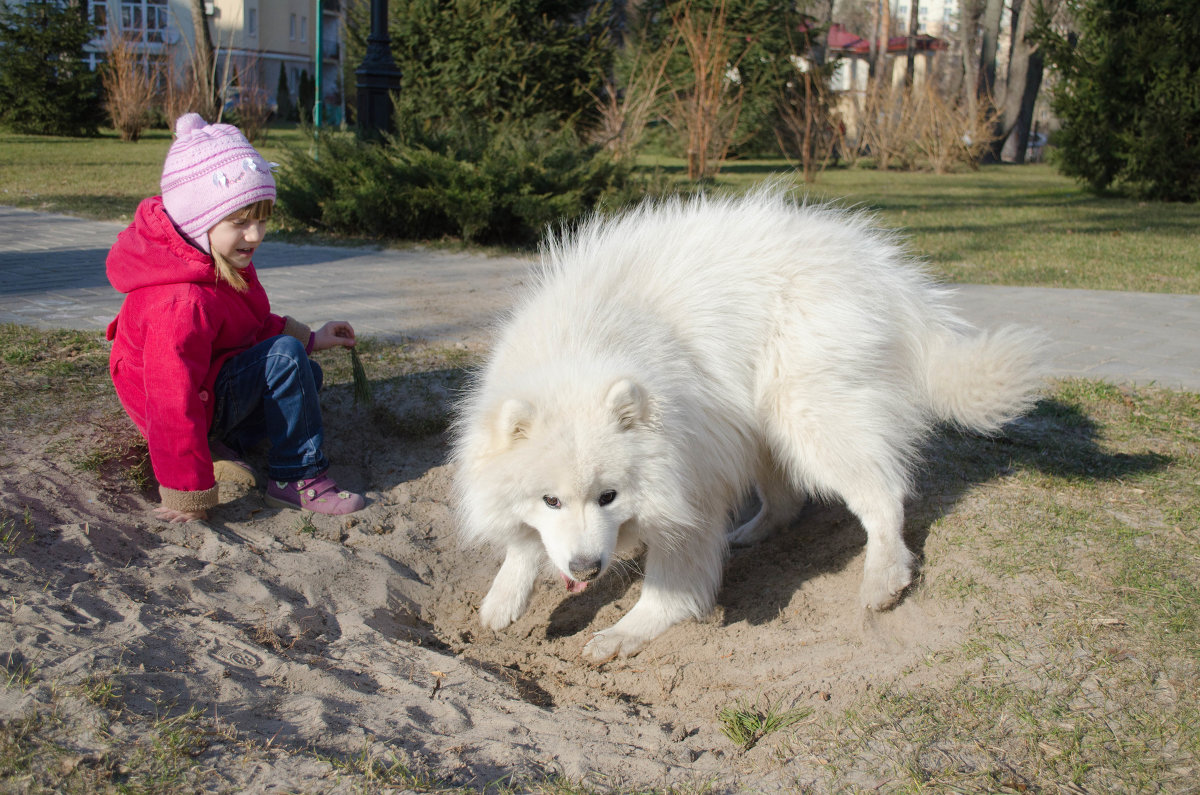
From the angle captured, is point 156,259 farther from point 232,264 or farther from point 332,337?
point 332,337

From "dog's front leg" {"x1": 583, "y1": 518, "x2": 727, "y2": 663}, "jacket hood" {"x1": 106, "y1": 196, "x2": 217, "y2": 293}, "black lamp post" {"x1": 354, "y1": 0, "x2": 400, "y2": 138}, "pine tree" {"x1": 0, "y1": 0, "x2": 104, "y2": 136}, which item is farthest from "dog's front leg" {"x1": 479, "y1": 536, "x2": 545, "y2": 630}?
"pine tree" {"x1": 0, "y1": 0, "x2": 104, "y2": 136}

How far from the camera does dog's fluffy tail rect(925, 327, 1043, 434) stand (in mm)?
3742

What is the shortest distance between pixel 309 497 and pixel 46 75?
88.4ft

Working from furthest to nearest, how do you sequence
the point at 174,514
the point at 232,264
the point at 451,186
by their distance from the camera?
1. the point at 451,186
2. the point at 232,264
3. the point at 174,514

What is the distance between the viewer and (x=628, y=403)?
2.95m

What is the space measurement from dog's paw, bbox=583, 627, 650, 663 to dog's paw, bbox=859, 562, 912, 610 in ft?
2.80

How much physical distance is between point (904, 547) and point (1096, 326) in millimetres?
4820

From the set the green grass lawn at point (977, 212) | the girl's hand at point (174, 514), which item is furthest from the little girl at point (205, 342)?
the green grass lawn at point (977, 212)

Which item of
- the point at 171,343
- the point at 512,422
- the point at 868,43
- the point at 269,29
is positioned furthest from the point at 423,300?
the point at 868,43

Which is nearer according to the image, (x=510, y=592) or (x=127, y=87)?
(x=510, y=592)

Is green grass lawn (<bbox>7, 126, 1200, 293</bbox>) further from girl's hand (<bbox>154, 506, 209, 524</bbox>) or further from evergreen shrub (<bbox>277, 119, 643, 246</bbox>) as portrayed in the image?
girl's hand (<bbox>154, 506, 209, 524</bbox>)

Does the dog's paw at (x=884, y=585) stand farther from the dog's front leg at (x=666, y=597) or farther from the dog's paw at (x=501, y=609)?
the dog's paw at (x=501, y=609)

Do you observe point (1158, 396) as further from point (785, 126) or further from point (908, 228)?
point (785, 126)

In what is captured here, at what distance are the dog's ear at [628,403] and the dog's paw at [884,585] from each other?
43.9 inches
